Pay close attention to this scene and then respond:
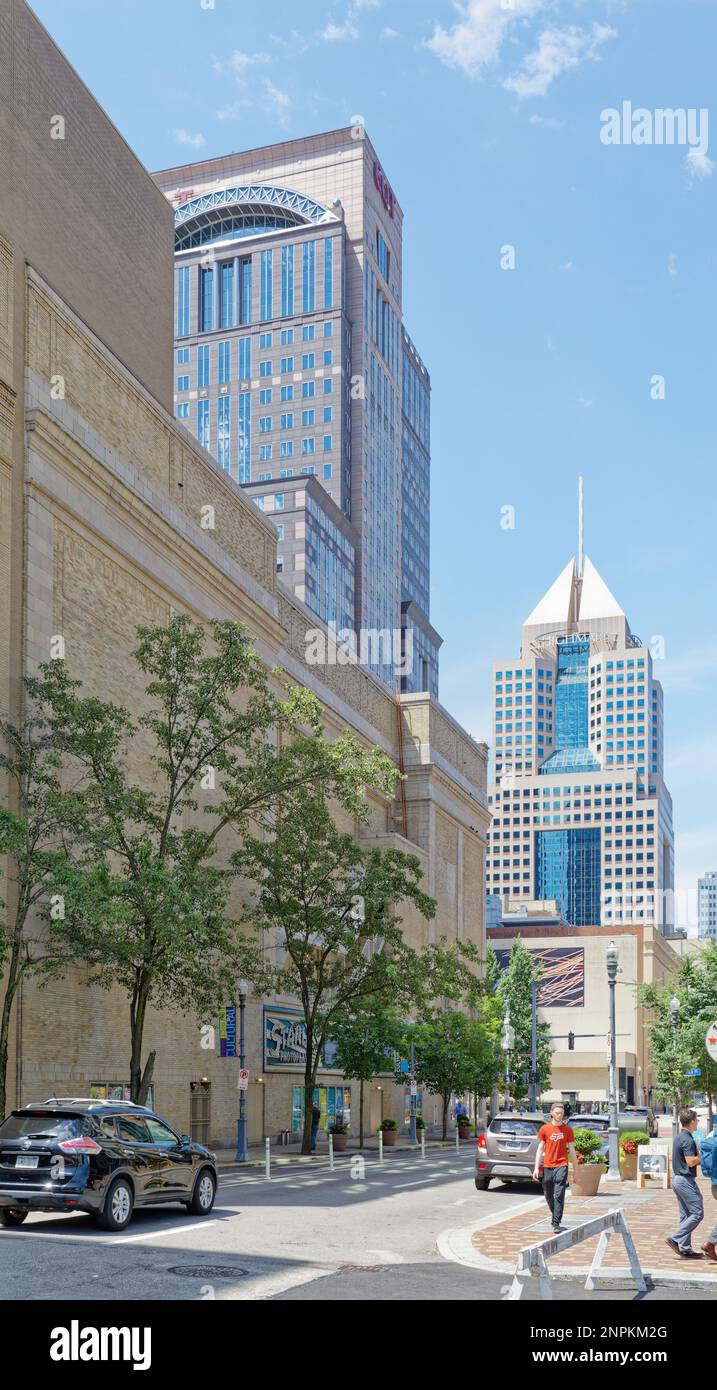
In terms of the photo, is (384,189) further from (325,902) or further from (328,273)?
(325,902)

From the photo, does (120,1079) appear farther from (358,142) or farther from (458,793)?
(358,142)

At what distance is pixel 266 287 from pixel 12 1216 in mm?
139807

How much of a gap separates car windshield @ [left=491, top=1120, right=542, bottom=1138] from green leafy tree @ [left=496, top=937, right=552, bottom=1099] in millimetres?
69739

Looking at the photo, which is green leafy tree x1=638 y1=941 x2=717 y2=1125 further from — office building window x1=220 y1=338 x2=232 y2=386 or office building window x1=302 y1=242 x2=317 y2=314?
office building window x1=220 y1=338 x2=232 y2=386

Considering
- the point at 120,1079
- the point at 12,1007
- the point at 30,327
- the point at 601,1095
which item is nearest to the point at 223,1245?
the point at 12,1007

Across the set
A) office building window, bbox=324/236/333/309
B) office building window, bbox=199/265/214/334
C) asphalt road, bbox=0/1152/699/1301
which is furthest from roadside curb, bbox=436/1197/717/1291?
office building window, bbox=199/265/214/334

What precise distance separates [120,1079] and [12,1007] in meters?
5.92

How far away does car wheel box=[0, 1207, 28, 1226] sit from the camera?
60.7 ft

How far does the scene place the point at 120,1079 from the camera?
36.5 m

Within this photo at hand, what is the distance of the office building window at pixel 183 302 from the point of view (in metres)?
152

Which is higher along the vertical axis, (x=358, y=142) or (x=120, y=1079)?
(x=358, y=142)

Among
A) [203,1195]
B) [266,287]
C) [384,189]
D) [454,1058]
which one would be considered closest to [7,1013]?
[203,1195]
